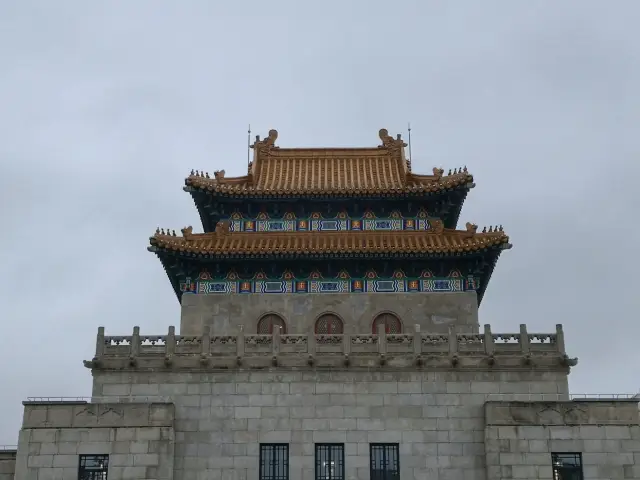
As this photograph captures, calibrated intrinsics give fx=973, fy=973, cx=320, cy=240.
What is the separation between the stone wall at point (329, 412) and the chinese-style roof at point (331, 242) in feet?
18.5

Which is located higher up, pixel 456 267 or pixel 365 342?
pixel 456 267

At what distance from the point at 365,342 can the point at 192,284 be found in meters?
8.31

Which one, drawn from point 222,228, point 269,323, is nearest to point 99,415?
point 269,323

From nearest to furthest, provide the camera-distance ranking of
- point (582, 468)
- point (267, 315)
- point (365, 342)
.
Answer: point (582, 468) < point (365, 342) < point (267, 315)

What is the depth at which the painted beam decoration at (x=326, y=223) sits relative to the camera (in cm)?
4231

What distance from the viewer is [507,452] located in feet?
111

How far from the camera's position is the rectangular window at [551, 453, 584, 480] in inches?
1331

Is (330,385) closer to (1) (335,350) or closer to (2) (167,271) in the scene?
(1) (335,350)

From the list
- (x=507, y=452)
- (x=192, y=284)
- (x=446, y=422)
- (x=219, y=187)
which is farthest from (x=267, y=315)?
(x=507, y=452)

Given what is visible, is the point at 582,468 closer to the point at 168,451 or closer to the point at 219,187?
the point at 168,451

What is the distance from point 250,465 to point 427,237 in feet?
41.9

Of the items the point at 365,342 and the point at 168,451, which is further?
the point at 365,342

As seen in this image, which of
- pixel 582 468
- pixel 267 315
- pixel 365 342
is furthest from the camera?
pixel 267 315

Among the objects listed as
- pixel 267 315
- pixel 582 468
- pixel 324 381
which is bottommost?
pixel 582 468
